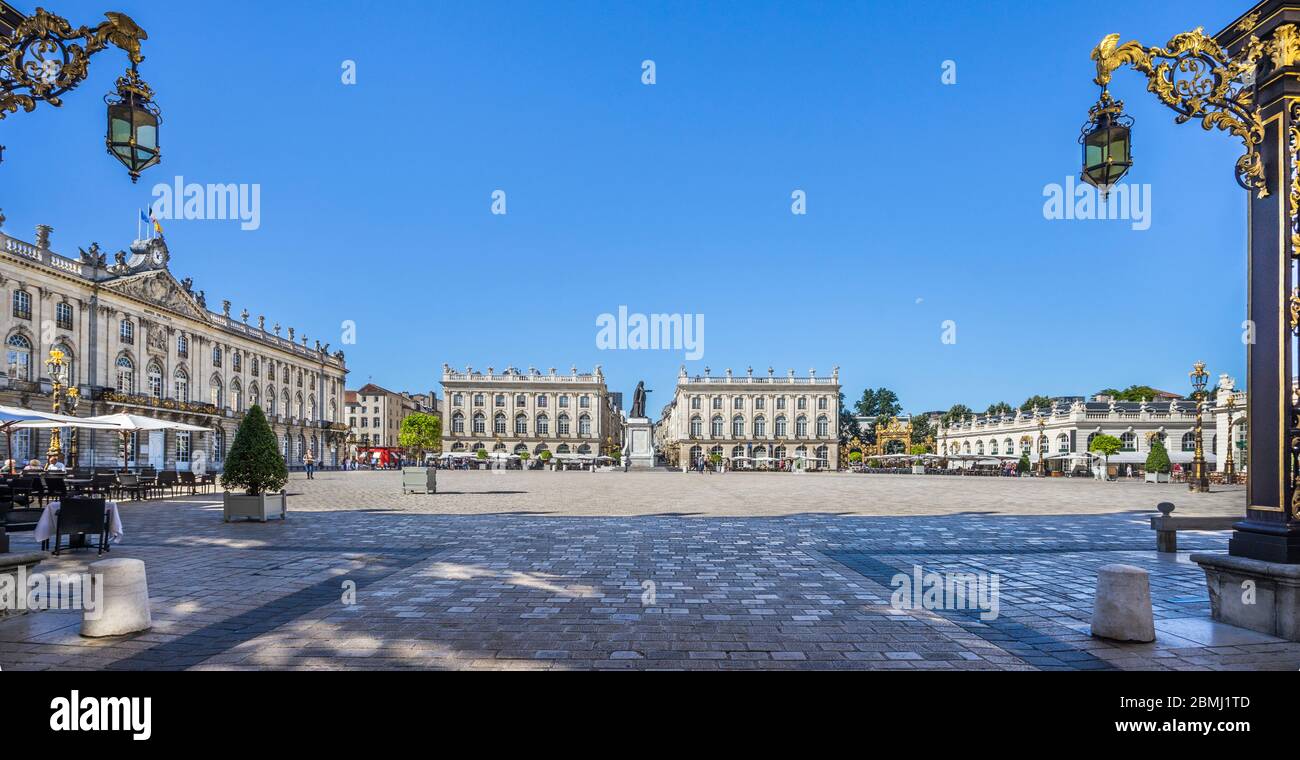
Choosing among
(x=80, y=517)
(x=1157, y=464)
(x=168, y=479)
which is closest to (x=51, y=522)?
(x=80, y=517)

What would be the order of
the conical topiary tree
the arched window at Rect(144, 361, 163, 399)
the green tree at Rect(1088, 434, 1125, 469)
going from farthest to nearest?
the green tree at Rect(1088, 434, 1125, 469), the arched window at Rect(144, 361, 163, 399), the conical topiary tree

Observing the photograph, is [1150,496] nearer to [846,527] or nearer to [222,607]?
[846,527]

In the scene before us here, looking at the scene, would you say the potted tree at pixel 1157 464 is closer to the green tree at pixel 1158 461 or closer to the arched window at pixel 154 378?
the green tree at pixel 1158 461

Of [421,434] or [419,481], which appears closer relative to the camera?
[419,481]

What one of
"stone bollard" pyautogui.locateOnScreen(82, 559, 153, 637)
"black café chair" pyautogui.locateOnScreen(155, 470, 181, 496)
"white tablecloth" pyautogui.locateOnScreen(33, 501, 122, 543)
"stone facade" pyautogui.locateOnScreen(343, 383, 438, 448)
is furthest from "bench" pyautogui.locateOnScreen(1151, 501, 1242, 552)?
"stone facade" pyautogui.locateOnScreen(343, 383, 438, 448)

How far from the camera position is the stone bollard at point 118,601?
560 centimetres

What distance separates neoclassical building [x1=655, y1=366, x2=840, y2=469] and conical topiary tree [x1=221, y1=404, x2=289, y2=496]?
87.0 m

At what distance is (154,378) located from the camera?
5456cm

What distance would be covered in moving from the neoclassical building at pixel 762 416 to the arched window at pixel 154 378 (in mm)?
64993

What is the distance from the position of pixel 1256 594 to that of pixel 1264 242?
9.93 ft

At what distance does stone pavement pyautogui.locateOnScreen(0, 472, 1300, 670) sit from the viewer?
17.1 feet

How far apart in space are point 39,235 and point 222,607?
174ft

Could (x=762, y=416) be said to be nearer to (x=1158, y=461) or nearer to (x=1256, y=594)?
(x=1158, y=461)

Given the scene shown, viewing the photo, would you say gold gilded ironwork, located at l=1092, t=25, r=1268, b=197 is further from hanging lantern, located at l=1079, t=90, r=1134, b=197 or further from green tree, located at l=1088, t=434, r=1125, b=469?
green tree, located at l=1088, t=434, r=1125, b=469
